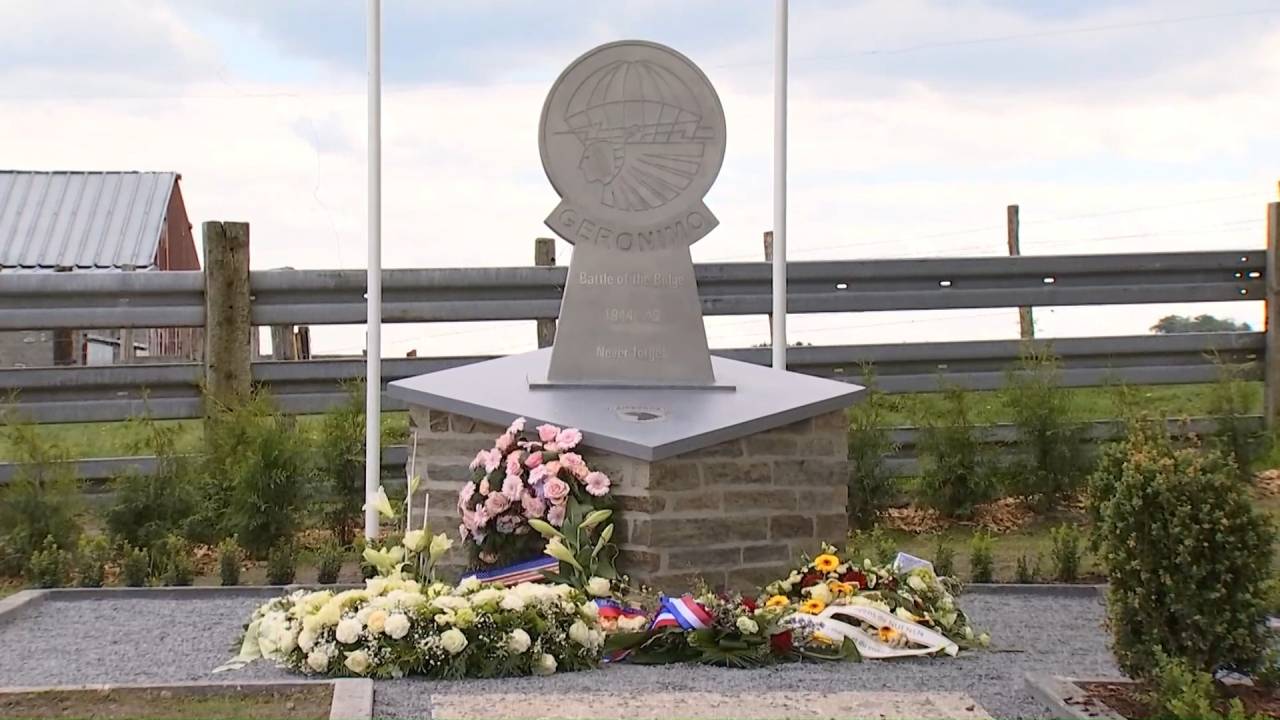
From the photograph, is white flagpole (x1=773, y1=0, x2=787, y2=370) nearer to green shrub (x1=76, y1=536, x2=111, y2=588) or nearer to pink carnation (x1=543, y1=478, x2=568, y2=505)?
pink carnation (x1=543, y1=478, x2=568, y2=505)

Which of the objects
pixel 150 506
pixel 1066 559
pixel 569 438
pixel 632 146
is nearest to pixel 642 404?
pixel 569 438

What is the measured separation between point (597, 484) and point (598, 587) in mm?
764

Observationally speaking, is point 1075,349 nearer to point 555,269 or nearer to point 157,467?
point 555,269

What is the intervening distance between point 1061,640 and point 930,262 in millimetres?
4957

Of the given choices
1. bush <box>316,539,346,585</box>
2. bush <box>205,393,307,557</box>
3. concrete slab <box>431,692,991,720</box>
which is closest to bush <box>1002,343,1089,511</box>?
bush <box>316,539,346,585</box>

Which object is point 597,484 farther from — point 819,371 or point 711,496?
point 819,371

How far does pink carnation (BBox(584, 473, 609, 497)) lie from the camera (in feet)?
23.1

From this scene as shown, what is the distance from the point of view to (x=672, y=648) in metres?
5.85

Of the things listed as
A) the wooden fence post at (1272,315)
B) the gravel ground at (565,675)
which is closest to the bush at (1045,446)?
the gravel ground at (565,675)

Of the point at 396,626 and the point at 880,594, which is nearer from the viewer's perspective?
the point at 396,626

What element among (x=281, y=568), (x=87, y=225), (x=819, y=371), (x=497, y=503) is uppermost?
(x=87, y=225)

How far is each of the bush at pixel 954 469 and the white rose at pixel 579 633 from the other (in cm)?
474

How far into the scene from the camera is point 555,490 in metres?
6.96

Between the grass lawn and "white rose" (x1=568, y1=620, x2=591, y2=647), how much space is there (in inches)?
39.0
